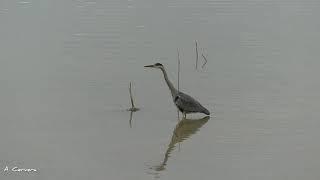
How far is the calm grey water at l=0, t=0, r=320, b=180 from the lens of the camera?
30.5 feet

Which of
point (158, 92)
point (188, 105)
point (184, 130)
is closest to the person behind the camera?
point (184, 130)

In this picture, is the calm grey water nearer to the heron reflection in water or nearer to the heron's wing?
the heron reflection in water

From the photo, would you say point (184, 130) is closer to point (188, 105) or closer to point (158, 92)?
point (188, 105)

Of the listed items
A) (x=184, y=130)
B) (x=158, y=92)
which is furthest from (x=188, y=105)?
(x=158, y=92)

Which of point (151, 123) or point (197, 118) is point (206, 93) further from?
point (151, 123)

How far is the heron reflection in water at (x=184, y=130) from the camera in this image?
32.8 feet

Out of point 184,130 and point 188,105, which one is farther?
point 188,105

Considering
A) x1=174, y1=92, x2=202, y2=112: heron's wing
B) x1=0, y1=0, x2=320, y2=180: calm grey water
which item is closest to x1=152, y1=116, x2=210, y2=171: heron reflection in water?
x1=0, y1=0, x2=320, y2=180: calm grey water

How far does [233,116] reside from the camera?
1107 cm

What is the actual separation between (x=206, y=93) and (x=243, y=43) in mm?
3721

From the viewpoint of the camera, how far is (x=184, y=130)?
427 inches

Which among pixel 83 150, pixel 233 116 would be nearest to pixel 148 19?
pixel 233 116

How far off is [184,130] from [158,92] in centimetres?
190

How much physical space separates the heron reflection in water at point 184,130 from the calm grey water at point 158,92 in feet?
0.07
